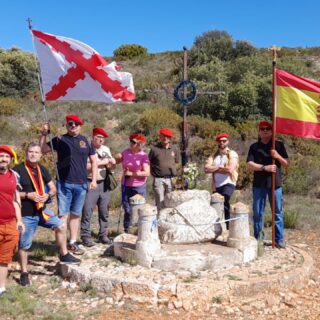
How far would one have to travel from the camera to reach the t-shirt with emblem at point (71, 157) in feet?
18.8

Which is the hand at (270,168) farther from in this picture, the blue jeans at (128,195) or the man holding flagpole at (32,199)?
the man holding flagpole at (32,199)

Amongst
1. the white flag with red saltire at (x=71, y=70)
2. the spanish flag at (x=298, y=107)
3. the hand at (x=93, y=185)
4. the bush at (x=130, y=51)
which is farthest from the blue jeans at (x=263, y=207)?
the bush at (x=130, y=51)

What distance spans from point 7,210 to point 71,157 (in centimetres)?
135

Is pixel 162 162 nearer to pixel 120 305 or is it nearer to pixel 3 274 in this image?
pixel 120 305

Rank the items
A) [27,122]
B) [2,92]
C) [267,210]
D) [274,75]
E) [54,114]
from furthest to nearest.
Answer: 1. [2,92]
2. [54,114]
3. [27,122]
4. [267,210]
5. [274,75]

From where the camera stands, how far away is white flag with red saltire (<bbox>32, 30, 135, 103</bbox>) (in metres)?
6.12

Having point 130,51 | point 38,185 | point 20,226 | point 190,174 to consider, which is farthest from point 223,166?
point 130,51

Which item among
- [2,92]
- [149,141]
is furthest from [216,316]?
[2,92]

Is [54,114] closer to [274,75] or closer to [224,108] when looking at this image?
[224,108]

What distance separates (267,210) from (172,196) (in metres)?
3.91

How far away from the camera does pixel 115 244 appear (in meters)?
5.88

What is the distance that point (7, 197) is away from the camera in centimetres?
454

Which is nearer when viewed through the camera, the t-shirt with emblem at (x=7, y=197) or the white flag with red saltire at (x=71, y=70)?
the t-shirt with emblem at (x=7, y=197)

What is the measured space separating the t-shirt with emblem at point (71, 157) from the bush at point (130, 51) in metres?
32.8
